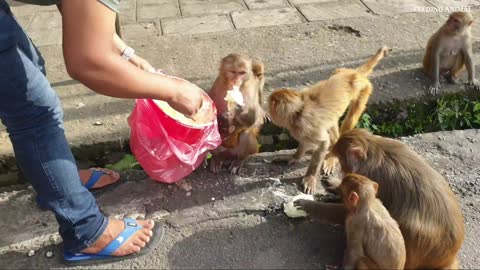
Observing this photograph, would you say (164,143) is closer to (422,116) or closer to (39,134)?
(39,134)

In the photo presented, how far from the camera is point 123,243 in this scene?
262 centimetres

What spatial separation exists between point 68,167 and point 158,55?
2710mm

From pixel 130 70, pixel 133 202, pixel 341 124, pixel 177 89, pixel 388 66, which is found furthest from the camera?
pixel 388 66

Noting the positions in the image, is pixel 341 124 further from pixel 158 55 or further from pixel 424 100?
pixel 158 55

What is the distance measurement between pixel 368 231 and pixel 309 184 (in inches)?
33.3

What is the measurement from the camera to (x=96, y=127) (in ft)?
12.4

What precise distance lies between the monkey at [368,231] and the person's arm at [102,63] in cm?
101

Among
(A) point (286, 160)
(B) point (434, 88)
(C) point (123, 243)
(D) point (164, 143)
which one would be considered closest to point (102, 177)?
(D) point (164, 143)

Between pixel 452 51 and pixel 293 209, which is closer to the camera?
pixel 293 209

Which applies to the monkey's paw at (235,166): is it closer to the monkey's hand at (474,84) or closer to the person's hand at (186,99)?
the person's hand at (186,99)

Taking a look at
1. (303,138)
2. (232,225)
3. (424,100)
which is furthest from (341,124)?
(232,225)

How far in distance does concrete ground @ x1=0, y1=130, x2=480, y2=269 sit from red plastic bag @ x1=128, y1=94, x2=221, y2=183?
17cm

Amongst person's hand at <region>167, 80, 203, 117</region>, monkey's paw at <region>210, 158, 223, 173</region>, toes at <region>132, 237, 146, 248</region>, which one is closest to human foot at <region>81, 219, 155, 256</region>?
toes at <region>132, 237, 146, 248</region>

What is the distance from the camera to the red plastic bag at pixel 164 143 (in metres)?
3.01
